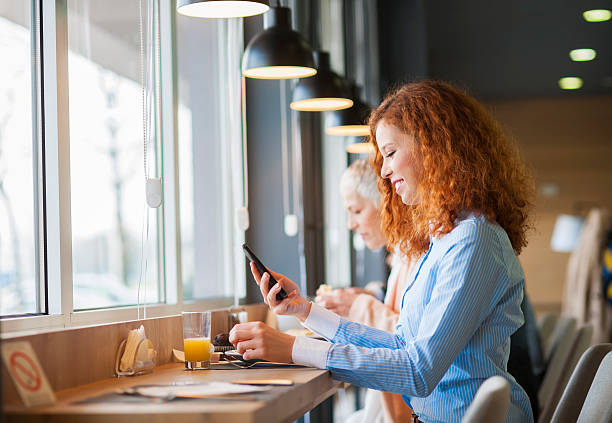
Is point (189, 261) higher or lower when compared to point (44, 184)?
lower

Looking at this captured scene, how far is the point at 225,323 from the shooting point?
2.52 m

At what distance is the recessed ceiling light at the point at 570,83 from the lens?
9289 mm

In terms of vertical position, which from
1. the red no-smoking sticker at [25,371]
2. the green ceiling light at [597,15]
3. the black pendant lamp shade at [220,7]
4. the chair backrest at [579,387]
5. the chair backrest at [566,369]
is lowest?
the chair backrest at [566,369]

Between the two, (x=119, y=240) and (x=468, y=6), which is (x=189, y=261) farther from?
(x=468, y=6)

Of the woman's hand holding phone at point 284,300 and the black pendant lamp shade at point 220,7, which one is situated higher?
the black pendant lamp shade at point 220,7

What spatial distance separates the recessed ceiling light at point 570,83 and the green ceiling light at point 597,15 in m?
2.35

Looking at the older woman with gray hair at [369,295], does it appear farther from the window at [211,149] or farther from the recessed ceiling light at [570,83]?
the recessed ceiling light at [570,83]

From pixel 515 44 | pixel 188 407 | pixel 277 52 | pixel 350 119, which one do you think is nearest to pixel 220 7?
pixel 277 52

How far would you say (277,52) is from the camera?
8.14 feet

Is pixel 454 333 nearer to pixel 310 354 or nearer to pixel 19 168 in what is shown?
pixel 310 354

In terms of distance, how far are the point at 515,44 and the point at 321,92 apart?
522cm

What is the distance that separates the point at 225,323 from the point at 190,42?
4.70 ft

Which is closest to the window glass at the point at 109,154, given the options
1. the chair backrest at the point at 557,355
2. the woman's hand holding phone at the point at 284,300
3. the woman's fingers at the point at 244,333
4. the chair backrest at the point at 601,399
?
the woman's hand holding phone at the point at 284,300

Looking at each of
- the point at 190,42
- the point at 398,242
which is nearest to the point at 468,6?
the point at 190,42
